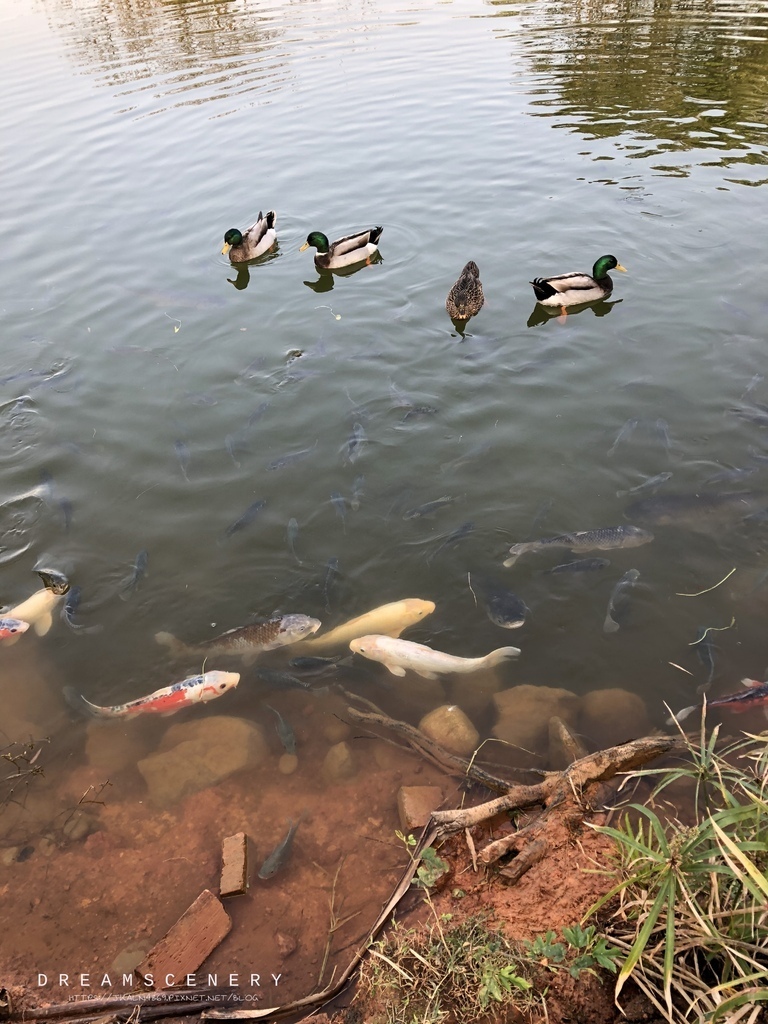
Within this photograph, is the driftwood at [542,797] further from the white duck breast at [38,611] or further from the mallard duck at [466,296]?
the mallard duck at [466,296]

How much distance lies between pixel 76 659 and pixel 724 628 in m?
5.51

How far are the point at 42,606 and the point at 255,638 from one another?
206 centimetres

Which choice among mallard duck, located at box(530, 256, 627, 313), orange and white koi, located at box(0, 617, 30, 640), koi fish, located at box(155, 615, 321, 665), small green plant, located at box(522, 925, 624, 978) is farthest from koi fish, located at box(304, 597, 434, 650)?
mallard duck, located at box(530, 256, 627, 313)

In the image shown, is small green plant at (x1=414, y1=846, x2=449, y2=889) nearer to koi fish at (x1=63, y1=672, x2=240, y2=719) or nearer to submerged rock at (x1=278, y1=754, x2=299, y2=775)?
submerged rock at (x1=278, y1=754, x2=299, y2=775)

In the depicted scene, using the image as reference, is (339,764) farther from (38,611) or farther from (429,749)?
(38,611)

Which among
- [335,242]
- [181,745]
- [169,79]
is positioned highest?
[169,79]

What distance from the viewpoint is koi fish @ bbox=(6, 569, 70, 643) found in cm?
641

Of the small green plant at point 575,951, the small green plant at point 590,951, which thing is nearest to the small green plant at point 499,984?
the small green plant at point 575,951

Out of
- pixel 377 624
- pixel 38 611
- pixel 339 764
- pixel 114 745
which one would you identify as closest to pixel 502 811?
pixel 339 764

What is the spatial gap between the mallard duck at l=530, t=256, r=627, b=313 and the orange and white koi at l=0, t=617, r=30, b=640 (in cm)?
762

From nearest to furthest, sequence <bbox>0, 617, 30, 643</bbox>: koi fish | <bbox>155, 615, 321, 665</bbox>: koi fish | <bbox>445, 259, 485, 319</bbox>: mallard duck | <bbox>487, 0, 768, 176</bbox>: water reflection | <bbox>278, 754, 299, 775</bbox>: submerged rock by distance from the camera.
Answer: <bbox>278, 754, 299, 775</bbox>: submerged rock
<bbox>155, 615, 321, 665</bbox>: koi fish
<bbox>0, 617, 30, 643</bbox>: koi fish
<bbox>445, 259, 485, 319</bbox>: mallard duck
<bbox>487, 0, 768, 176</bbox>: water reflection

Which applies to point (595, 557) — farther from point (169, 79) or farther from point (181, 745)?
point (169, 79)

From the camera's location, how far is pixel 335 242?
11461 mm

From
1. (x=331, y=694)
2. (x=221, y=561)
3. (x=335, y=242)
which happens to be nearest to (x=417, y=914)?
(x=331, y=694)
